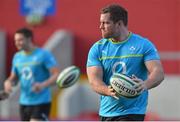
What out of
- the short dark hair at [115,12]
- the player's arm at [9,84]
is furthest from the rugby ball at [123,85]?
the player's arm at [9,84]

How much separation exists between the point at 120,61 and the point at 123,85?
57 centimetres

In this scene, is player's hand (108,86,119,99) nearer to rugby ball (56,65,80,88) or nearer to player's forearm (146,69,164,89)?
player's forearm (146,69,164,89)

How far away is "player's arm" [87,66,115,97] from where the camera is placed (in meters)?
6.46

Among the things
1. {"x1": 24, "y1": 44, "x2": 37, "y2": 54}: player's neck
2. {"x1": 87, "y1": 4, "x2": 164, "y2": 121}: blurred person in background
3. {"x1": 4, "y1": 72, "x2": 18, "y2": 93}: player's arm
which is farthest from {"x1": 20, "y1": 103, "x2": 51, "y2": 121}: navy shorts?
{"x1": 87, "y1": 4, "x2": 164, "y2": 121}: blurred person in background

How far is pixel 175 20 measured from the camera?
19.6m

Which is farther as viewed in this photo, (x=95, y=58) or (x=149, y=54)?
(x=95, y=58)

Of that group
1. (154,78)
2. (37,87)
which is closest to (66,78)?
(37,87)

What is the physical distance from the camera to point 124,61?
6.74 m

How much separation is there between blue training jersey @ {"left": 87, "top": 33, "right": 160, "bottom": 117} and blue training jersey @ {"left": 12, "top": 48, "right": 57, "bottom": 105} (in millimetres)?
3614

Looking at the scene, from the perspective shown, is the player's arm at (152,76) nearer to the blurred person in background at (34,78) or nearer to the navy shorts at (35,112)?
the blurred person in background at (34,78)

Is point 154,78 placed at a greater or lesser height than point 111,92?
greater

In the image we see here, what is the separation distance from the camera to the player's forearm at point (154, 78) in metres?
6.38

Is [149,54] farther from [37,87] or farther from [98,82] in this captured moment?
[37,87]

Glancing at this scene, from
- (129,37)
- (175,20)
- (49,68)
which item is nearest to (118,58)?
(129,37)
